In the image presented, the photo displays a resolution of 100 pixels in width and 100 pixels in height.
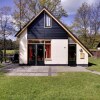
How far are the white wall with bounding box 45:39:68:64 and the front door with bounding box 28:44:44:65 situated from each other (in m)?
0.72

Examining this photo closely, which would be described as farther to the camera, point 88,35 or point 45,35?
point 88,35

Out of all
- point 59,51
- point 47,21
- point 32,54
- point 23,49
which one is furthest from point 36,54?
point 47,21

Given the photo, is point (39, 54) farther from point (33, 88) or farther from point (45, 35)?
point (33, 88)

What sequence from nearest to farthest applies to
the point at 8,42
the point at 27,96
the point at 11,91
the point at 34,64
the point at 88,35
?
the point at 27,96 → the point at 11,91 → the point at 34,64 → the point at 8,42 → the point at 88,35

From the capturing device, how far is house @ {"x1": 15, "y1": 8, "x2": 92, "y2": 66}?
93.3ft

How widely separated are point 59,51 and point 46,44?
1437 mm

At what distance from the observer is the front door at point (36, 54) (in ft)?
93.5

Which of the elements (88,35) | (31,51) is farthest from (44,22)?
(88,35)

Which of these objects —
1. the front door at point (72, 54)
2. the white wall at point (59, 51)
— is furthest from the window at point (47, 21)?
the front door at point (72, 54)

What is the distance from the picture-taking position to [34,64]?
2845 cm

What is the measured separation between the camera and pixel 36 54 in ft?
93.4

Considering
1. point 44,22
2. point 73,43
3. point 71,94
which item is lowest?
point 71,94

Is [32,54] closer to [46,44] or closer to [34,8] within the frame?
[46,44]

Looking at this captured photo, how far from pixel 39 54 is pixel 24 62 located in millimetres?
1651
